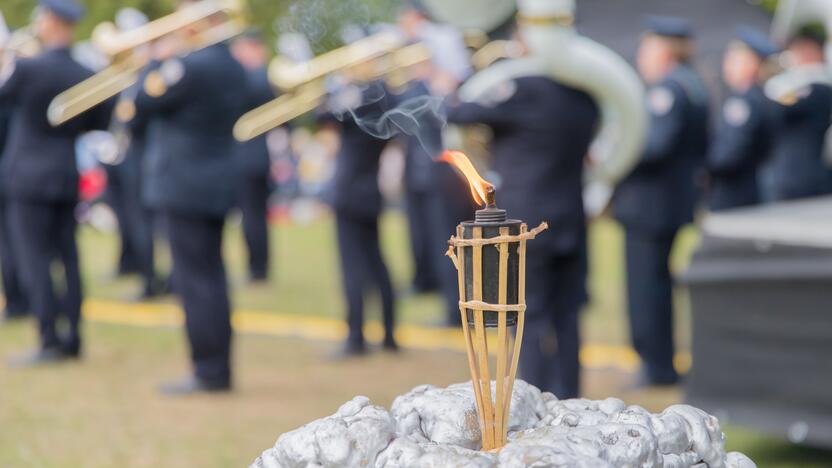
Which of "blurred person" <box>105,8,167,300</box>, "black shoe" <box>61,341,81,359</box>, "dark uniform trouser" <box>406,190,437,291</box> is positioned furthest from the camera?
"dark uniform trouser" <box>406,190,437,291</box>

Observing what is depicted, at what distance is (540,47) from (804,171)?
12.0ft

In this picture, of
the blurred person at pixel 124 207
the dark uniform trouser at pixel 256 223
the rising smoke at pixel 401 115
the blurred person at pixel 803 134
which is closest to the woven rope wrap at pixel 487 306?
the rising smoke at pixel 401 115

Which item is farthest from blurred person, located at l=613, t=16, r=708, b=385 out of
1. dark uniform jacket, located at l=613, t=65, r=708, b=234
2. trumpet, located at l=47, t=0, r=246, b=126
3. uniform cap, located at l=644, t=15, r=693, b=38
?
trumpet, located at l=47, t=0, r=246, b=126

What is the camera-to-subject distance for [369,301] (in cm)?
755

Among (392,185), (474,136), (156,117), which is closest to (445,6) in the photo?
(474,136)

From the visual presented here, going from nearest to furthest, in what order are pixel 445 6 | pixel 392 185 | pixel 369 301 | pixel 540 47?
Answer: pixel 540 47
pixel 445 6
pixel 369 301
pixel 392 185

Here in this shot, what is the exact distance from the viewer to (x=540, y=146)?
16.3 ft

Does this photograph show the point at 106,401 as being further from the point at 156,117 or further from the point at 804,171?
the point at 804,171

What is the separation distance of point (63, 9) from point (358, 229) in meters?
2.00

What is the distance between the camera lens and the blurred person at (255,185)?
9.55 metres

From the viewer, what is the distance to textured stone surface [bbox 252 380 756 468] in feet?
7.97

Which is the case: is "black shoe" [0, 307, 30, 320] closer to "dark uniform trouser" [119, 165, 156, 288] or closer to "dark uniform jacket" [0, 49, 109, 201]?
"dark uniform trouser" [119, 165, 156, 288]

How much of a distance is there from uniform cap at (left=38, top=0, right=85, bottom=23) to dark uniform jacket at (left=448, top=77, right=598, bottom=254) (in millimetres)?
2674

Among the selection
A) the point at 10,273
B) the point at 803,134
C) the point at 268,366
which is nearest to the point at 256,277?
the point at 10,273
